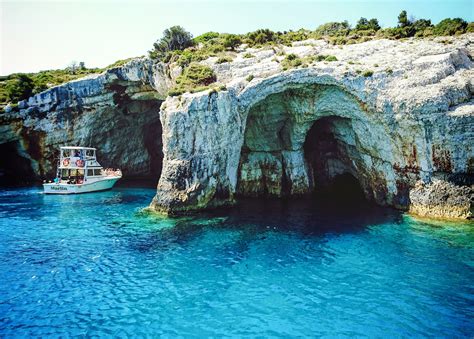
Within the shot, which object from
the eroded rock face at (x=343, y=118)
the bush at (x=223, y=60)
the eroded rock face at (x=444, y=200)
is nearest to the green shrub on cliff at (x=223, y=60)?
the bush at (x=223, y=60)

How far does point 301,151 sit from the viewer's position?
37.7 metres

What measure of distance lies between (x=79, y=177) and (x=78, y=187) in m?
2.88

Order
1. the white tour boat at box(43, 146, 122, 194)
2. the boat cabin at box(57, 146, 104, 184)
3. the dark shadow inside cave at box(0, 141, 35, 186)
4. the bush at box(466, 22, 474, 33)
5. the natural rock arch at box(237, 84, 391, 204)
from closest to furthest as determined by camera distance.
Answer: the natural rock arch at box(237, 84, 391, 204)
the bush at box(466, 22, 474, 33)
the white tour boat at box(43, 146, 122, 194)
the boat cabin at box(57, 146, 104, 184)
the dark shadow inside cave at box(0, 141, 35, 186)

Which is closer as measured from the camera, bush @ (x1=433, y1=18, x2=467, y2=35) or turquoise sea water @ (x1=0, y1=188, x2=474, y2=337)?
turquoise sea water @ (x1=0, y1=188, x2=474, y2=337)

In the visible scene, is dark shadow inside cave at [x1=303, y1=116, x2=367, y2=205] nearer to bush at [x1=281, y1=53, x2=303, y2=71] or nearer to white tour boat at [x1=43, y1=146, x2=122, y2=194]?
bush at [x1=281, y1=53, x2=303, y2=71]

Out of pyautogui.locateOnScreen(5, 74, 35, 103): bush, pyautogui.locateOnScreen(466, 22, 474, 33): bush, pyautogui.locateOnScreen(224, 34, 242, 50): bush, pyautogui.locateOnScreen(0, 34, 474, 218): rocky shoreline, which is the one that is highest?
pyautogui.locateOnScreen(224, 34, 242, 50): bush

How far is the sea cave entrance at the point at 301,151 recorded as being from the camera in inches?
1296

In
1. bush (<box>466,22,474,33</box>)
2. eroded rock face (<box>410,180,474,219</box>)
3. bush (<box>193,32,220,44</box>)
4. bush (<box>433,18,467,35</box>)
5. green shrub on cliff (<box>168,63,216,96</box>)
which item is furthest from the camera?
bush (<box>193,32,220,44</box>)

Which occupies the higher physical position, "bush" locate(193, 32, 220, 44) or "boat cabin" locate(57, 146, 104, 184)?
"bush" locate(193, 32, 220, 44)

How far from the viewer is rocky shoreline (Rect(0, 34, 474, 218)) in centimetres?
2516

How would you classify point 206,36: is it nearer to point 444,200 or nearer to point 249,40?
point 249,40

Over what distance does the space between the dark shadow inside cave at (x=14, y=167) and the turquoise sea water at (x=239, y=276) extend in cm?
2607

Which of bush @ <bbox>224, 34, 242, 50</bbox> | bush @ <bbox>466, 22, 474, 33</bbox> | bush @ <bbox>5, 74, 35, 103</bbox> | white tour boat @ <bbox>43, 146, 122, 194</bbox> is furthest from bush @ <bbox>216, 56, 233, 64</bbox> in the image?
bush @ <bbox>5, 74, 35, 103</bbox>

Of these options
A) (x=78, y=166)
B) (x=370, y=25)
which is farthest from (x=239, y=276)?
(x=370, y=25)
